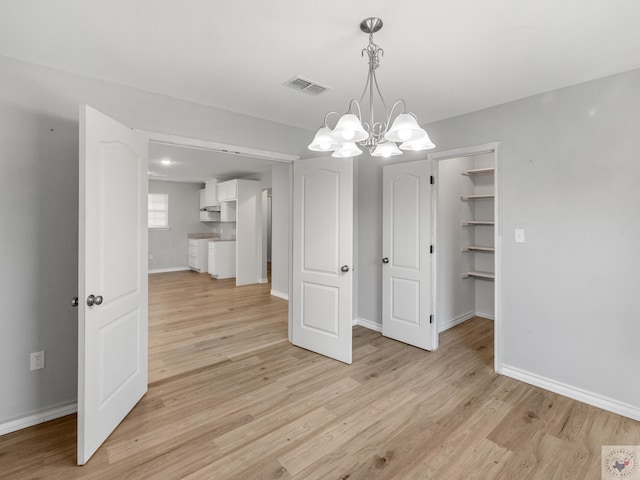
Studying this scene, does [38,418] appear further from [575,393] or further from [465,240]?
[465,240]

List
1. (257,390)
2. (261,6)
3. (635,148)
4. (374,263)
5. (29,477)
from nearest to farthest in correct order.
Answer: (261,6) → (29,477) → (635,148) → (257,390) → (374,263)

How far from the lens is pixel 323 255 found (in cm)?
322

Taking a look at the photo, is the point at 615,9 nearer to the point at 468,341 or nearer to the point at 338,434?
the point at 338,434

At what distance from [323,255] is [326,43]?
189cm

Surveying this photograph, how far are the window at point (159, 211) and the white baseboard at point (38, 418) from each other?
6617mm

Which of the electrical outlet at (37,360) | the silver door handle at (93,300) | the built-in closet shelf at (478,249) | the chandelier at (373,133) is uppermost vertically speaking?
the chandelier at (373,133)

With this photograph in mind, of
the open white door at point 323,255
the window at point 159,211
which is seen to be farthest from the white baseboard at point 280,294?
the window at point 159,211

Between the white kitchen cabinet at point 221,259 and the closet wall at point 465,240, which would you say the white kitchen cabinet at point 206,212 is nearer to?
the white kitchen cabinet at point 221,259

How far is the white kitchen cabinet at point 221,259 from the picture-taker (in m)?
7.44

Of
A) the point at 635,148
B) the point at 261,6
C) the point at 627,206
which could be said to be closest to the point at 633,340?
the point at 627,206

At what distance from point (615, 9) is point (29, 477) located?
3.96 m

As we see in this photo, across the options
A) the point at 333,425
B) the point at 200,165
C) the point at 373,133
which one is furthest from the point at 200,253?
the point at 373,133

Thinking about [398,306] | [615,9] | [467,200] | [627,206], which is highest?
[615,9]

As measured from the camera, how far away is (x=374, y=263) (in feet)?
12.9
